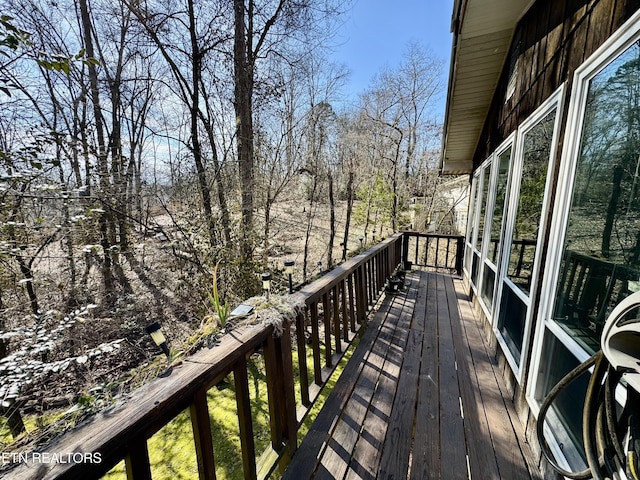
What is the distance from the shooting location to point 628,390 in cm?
96

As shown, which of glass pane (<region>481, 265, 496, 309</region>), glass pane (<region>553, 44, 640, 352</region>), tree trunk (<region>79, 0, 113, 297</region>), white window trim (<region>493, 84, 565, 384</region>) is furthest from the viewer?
tree trunk (<region>79, 0, 113, 297</region>)

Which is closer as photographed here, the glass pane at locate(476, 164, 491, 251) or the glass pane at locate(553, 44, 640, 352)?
the glass pane at locate(553, 44, 640, 352)

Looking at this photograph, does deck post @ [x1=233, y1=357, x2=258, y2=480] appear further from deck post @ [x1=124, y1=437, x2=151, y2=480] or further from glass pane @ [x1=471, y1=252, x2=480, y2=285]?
glass pane @ [x1=471, y1=252, x2=480, y2=285]

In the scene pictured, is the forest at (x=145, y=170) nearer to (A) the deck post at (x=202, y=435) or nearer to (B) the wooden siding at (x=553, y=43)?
(A) the deck post at (x=202, y=435)

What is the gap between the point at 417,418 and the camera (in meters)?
1.88

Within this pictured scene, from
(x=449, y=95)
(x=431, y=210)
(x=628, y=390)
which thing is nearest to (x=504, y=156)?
(x=449, y=95)

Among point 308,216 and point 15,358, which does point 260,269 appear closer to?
point 15,358

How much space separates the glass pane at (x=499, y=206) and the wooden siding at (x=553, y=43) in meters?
0.28

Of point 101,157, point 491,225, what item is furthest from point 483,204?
point 101,157

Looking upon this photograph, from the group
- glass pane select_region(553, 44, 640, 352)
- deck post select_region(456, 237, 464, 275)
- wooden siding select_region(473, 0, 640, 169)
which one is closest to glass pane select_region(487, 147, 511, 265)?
wooden siding select_region(473, 0, 640, 169)

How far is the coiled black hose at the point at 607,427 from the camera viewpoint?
0.94 m

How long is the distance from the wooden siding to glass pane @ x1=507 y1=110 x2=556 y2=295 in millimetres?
247

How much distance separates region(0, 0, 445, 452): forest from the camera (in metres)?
3.17

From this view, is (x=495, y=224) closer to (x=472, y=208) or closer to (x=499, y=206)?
(x=499, y=206)
